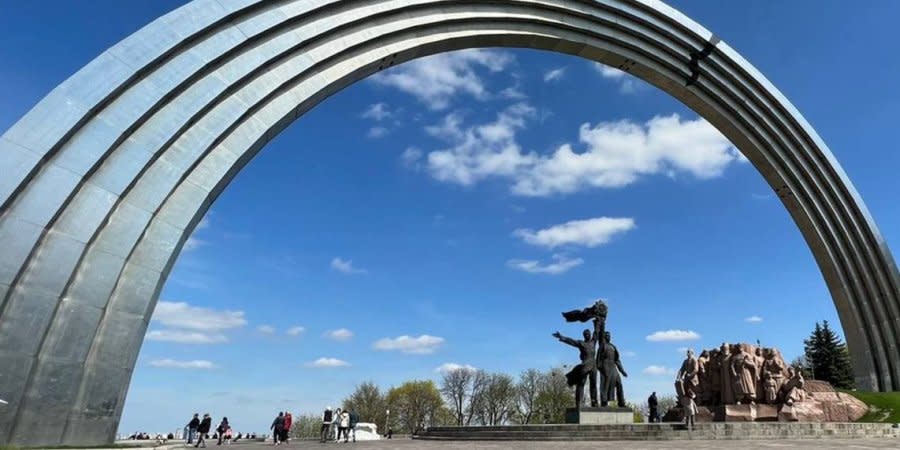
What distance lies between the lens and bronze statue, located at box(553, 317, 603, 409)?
1852 cm

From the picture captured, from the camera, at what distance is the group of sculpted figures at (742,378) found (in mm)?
18688

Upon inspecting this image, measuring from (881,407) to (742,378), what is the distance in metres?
8.31

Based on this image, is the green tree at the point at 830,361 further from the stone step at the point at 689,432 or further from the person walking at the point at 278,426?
the person walking at the point at 278,426

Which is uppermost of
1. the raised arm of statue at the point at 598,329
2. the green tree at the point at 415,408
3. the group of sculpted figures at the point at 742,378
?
the raised arm of statue at the point at 598,329

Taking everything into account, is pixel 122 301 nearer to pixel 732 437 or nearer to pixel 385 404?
pixel 732 437

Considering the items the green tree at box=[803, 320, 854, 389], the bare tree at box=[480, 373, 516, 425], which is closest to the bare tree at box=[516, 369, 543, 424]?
the bare tree at box=[480, 373, 516, 425]

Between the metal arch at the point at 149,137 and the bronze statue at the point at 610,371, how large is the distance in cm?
1274

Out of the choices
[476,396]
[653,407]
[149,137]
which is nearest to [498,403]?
[476,396]

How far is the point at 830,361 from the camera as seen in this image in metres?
48.7

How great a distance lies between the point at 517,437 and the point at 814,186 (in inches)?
974

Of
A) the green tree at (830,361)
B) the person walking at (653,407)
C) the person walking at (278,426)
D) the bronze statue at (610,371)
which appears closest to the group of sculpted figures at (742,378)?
the bronze statue at (610,371)

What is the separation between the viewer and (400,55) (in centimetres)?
2108

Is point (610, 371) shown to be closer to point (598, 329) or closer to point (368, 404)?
point (598, 329)

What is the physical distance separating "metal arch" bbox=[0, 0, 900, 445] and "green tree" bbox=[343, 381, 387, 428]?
5058cm
